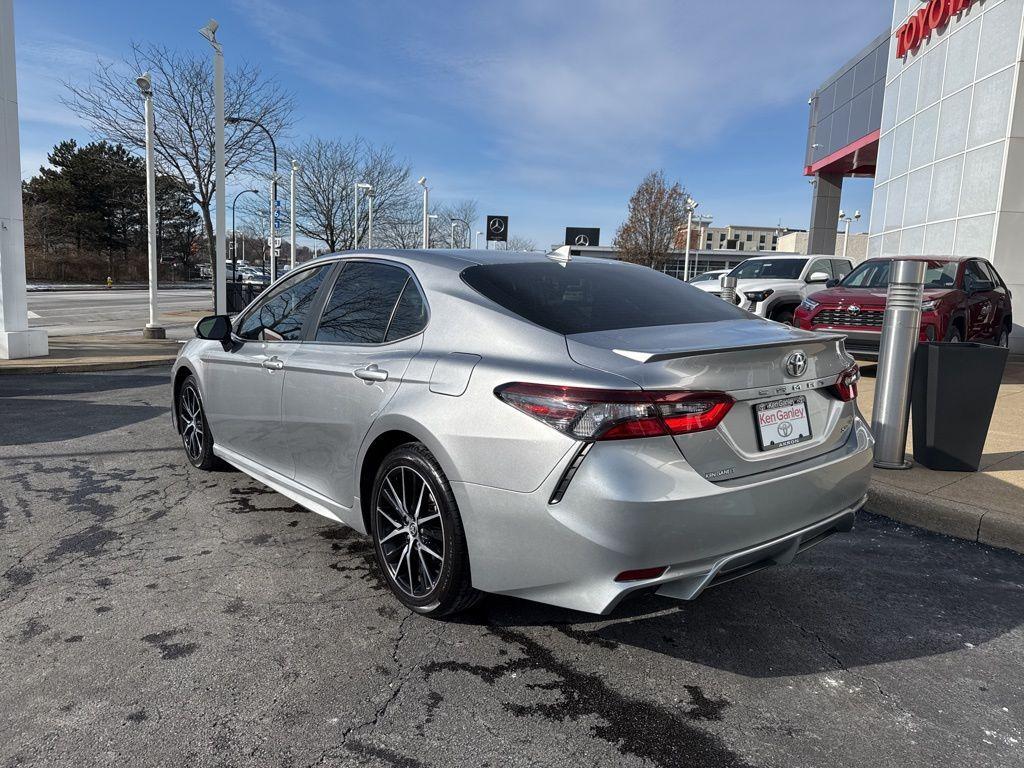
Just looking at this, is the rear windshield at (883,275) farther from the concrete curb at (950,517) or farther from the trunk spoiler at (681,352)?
the trunk spoiler at (681,352)

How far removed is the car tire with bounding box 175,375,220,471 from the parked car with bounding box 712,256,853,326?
33.8ft

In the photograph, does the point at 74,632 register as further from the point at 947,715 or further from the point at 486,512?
the point at 947,715

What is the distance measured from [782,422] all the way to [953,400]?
125 inches

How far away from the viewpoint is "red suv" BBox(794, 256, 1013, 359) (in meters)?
9.43

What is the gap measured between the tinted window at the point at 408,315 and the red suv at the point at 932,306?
7.69m

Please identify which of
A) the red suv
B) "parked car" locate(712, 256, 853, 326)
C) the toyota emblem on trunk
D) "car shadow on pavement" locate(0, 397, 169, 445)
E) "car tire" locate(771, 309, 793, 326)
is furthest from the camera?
"car tire" locate(771, 309, 793, 326)

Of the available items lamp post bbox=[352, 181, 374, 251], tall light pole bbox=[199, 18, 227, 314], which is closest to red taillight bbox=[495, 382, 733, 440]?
tall light pole bbox=[199, 18, 227, 314]

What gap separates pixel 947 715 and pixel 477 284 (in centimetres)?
243

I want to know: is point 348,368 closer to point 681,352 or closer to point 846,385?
point 681,352

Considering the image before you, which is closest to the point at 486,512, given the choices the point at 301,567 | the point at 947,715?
the point at 301,567

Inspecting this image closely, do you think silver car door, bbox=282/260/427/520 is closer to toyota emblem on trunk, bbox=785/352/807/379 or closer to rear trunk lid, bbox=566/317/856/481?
rear trunk lid, bbox=566/317/856/481

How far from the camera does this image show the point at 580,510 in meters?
2.41

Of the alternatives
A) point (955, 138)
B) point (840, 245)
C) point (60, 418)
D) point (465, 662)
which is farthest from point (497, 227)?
point (840, 245)

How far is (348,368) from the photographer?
340 cm
